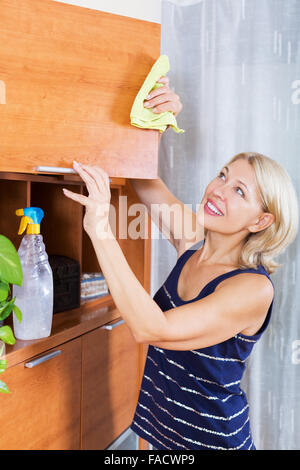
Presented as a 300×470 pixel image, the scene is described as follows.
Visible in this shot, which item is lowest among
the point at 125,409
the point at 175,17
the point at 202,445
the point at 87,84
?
the point at 125,409

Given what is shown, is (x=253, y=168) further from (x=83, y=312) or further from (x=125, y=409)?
(x=125, y=409)

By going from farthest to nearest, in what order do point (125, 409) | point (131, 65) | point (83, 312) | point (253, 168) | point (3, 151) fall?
point (125, 409) → point (83, 312) → point (253, 168) → point (131, 65) → point (3, 151)

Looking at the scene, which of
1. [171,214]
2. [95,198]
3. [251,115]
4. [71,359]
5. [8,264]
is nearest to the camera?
[8,264]

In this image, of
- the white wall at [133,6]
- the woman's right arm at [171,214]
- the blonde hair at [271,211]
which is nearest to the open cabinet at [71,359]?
the woman's right arm at [171,214]

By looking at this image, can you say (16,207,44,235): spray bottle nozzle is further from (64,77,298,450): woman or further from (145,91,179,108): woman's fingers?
(145,91,179,108): woman's fingers

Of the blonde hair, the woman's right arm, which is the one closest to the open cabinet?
the woman's right arm

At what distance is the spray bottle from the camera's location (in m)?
1.16

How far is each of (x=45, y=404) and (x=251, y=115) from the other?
116 cm

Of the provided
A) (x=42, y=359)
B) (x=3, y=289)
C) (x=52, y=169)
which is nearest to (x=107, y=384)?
(x=42, y=359)

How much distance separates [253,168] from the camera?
3.79 ft

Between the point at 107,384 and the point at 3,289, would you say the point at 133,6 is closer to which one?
the point at 3,289

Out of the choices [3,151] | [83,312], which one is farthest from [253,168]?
[83,312]

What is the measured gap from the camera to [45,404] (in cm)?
121

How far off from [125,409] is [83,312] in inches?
17.3
